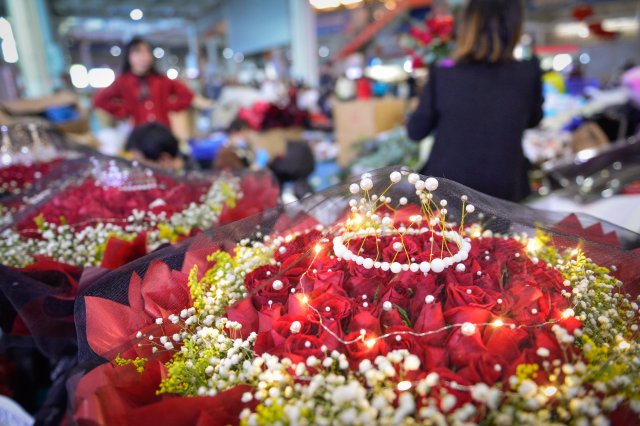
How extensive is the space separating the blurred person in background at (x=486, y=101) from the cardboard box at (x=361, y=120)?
2596 millimetres

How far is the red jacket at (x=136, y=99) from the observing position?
3.42m

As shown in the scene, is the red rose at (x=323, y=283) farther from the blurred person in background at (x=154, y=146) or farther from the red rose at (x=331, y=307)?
the blurred person in background at (x=154, y=146)

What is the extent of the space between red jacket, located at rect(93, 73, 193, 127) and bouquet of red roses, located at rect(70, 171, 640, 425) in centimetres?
291

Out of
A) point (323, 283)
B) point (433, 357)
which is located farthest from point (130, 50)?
point (433, 357)

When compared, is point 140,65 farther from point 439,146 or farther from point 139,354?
point 139,354

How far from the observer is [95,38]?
48.2ft

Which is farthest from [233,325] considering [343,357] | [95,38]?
[95,38]

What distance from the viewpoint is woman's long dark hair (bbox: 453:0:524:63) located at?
5.71 feet

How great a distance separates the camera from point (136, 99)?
3449mm

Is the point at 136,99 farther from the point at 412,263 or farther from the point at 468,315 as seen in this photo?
the point at 468,315

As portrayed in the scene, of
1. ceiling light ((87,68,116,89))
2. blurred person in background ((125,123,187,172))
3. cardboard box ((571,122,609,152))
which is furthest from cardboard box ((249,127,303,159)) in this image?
ceiling light ((87,68,116,89))

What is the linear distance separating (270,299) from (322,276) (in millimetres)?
98

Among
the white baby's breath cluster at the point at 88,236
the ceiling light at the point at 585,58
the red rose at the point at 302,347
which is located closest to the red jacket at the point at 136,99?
the white baby's breath cluster at the point at 88,236

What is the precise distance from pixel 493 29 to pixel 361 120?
10.1ft
